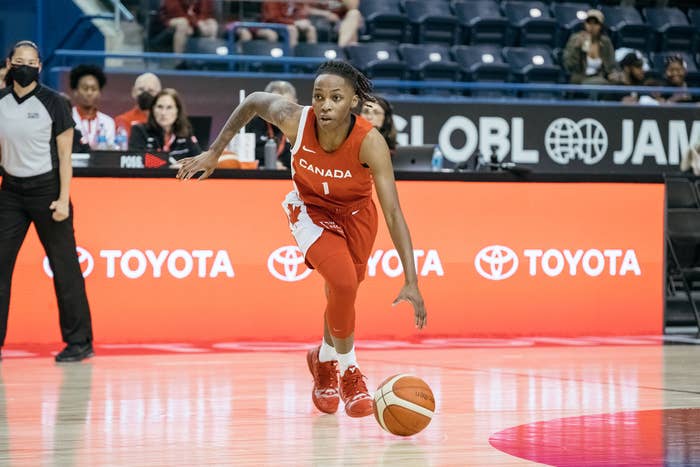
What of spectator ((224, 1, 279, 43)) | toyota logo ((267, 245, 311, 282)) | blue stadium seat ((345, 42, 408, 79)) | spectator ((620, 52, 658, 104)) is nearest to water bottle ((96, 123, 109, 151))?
toyota logo ((267, 245, 311, 282))

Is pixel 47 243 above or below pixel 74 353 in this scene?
above

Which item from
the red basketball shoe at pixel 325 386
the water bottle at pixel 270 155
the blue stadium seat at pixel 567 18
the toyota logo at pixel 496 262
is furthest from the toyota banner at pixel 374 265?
the blue stadium seat at pixel 567 18

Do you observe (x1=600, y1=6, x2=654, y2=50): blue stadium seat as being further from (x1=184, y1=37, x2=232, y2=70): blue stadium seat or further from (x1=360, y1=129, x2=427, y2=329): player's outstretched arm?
(x1=360, y1=129, x2=427, y2=329): player's outstretched arm

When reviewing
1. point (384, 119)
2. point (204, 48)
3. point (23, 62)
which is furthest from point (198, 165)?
point (204, 48)

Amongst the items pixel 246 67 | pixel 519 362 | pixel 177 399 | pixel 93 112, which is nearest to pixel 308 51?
pixel 246 67

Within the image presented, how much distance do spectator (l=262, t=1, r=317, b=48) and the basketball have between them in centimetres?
983

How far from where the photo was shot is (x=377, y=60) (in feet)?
50.2

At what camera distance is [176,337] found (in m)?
9.96

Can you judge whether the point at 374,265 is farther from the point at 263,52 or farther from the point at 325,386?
the point at 263,52

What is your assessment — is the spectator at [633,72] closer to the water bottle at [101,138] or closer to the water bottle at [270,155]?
the water bottle at [270,155]

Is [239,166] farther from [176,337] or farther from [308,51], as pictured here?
[308,51]

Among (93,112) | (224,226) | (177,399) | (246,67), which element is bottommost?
(177,399)

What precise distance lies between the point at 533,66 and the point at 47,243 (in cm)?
878

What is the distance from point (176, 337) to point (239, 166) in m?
1.43
